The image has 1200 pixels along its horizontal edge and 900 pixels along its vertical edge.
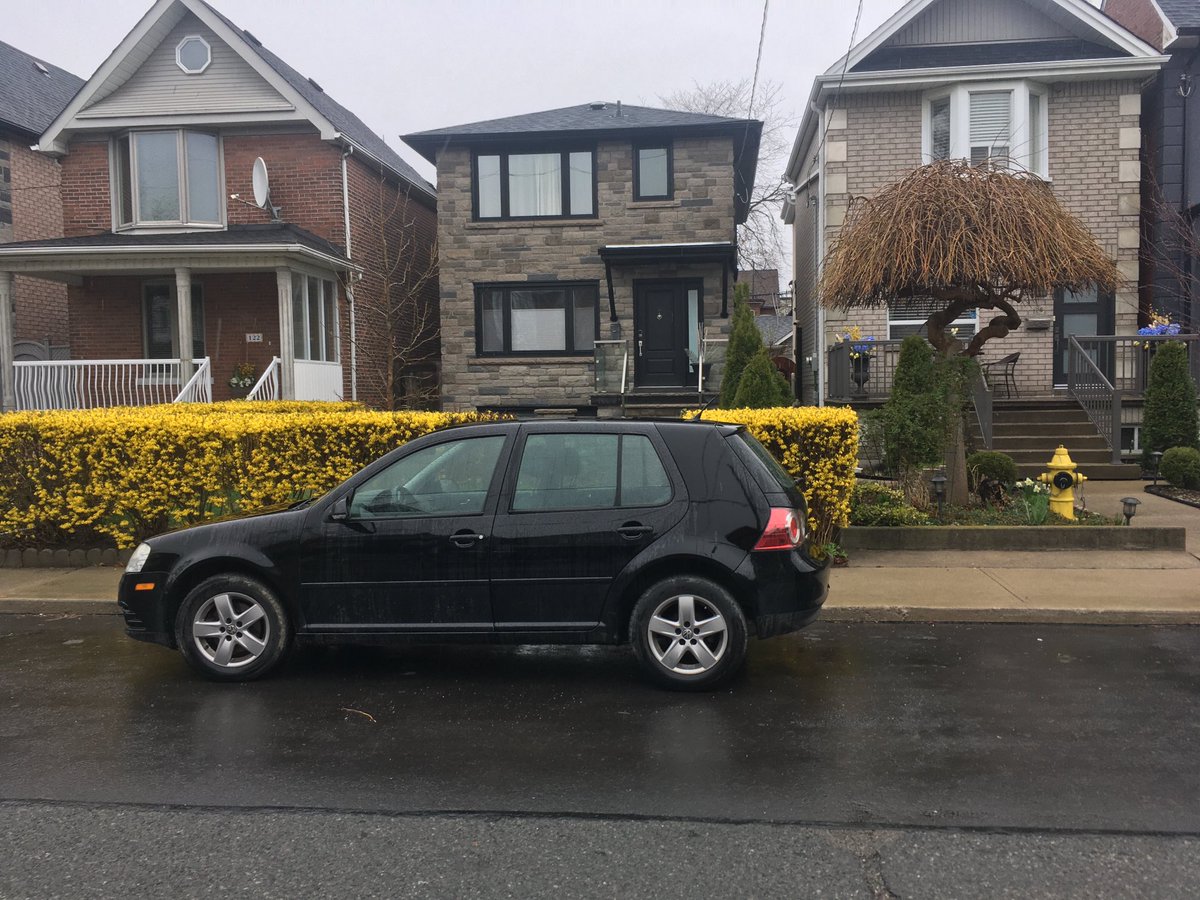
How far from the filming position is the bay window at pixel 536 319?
64.7ft

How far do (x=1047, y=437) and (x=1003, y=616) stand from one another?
8192mm

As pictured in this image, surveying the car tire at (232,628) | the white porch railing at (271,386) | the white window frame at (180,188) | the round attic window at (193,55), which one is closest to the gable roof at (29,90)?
the white window frame at (180,188)

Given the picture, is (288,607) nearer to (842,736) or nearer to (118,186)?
(842,736)

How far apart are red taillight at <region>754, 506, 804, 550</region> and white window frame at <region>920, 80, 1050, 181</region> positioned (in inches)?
501

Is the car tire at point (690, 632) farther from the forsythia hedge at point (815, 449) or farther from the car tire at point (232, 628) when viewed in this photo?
the forsythia hedge at point (815, 449)

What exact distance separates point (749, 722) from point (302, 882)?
2497 mm

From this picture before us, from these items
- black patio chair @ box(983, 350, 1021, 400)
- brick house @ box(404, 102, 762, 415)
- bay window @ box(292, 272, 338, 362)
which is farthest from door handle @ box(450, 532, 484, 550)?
brick house @ box(404, 102, 762, 415)

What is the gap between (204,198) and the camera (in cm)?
1894

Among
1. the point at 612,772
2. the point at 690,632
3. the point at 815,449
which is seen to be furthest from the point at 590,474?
the point at 815,449

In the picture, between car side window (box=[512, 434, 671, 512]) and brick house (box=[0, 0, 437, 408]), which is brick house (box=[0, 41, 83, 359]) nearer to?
brick house (box=[0, 0, 437, 408])

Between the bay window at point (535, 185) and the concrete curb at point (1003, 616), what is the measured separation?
13615 mm

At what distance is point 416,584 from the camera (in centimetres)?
578

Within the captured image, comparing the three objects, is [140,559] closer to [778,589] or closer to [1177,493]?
[778,589]

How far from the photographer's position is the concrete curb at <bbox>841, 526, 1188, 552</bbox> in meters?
9.55
